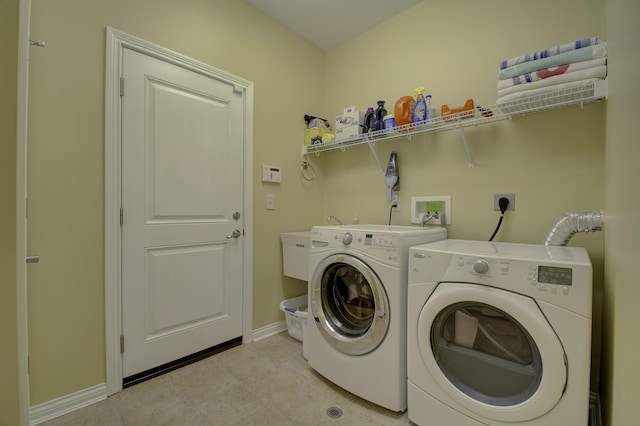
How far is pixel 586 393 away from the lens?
3.14 ft

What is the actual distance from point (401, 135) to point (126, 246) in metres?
1.92

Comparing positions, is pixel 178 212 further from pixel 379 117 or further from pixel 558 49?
pixel 558 49

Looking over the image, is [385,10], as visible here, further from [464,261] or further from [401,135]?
[464,261]

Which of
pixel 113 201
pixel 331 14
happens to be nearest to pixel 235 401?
pixel 113 201

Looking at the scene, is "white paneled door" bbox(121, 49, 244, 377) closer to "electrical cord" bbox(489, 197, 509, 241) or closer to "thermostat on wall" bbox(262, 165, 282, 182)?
"thermostat on wall" bbox(262, 165, 282, 182)

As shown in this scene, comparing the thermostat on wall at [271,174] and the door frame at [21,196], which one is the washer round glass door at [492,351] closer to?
the door frame at [21,196]

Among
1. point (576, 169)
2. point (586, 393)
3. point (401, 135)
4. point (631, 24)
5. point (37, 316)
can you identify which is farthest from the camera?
point (401, 135)

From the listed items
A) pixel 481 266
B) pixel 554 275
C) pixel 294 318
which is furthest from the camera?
pixel 294 318

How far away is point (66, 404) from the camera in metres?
1.42

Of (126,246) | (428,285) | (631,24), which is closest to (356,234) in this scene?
(428,285)

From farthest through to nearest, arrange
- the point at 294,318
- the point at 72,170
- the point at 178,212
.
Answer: the point at 294,318
the point at 178,212
the point at 72,170

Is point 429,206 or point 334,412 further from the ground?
point 429,206

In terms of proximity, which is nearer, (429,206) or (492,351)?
(492,351)

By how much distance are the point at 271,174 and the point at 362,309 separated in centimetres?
126
